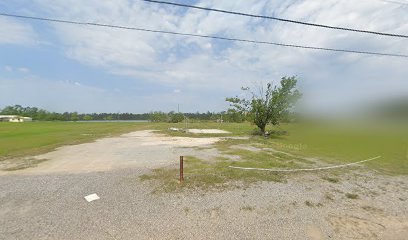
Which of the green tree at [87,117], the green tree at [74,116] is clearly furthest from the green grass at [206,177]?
the green tree at [87,117]

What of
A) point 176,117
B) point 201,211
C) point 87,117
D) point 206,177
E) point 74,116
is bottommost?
point 201,211

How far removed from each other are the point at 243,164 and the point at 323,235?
19.7ft

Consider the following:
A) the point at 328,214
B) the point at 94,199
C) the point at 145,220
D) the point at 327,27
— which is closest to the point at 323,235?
the point at 328,214

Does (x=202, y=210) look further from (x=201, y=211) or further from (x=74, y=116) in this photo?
(x=74, y=116)

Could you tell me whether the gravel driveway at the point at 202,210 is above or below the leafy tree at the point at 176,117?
below

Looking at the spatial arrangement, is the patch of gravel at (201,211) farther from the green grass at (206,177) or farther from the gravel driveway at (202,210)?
the green grass at (206,177)

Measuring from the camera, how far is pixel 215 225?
526 centimetres

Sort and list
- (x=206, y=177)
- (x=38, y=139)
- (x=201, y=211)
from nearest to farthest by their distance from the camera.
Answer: (x=201, y=211)
(x=206, y=177)
(x=38, y=139)

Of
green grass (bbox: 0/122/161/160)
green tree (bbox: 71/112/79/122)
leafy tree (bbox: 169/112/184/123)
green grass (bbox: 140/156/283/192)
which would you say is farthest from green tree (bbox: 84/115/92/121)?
green grass (bbox: 140/156/283/192)

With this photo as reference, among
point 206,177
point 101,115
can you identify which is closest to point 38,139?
point 206,177

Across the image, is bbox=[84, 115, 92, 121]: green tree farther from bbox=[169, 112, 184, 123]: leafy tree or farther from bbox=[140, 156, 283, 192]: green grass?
bbox=[140, 156, 283, 192]: green grass

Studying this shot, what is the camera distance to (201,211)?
5.91 meters

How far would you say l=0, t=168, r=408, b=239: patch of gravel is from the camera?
16.3 feet

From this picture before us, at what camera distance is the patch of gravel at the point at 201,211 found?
16.3 ft
